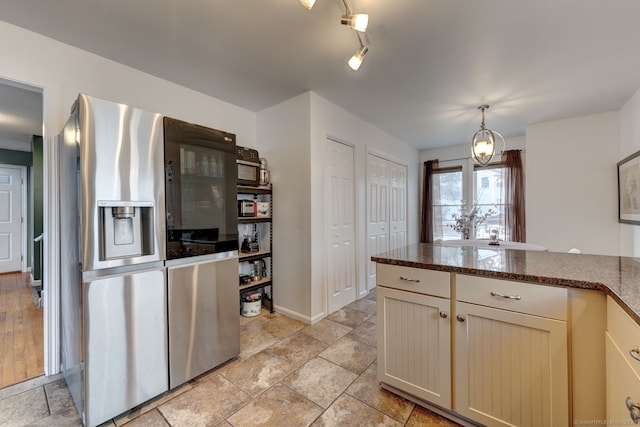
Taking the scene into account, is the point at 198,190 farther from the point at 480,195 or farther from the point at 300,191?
the point at 480,195

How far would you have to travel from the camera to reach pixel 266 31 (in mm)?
1821

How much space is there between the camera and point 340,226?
3193mm

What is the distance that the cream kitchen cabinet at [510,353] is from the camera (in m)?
1.18

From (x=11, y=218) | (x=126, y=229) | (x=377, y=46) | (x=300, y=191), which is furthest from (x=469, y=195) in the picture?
(x=11, y=218)

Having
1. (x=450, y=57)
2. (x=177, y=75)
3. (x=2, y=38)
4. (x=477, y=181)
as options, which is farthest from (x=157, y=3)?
(x=477, y=181)

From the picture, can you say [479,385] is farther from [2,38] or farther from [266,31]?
[2,38]

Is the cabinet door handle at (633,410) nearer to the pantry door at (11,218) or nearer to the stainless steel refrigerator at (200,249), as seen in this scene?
the stainless steel refrigerator at (200,249)

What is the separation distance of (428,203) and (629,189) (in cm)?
262

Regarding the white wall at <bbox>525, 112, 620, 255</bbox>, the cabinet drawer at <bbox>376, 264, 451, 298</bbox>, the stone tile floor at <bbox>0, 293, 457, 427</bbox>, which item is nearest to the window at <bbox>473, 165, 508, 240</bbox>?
the white wall at <bbox>525, 112, 620, 255</bbox>

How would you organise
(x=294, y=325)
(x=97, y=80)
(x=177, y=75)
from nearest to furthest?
(x=97, y=80) < (x=177, y=75) < (x=294, y=325)

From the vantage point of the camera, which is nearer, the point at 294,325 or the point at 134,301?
the point at 134,301

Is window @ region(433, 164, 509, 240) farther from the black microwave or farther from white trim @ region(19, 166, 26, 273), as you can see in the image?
white trim @ region(19, 166, 26, 273)

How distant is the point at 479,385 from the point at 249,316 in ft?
7.50

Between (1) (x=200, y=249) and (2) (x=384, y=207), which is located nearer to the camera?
(1) (x=200, y=249)
